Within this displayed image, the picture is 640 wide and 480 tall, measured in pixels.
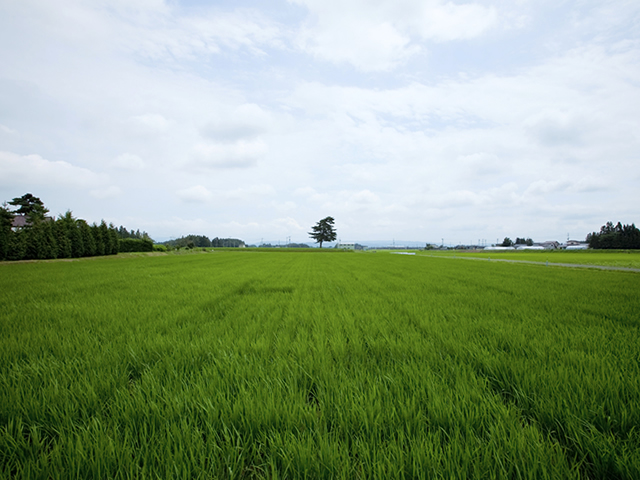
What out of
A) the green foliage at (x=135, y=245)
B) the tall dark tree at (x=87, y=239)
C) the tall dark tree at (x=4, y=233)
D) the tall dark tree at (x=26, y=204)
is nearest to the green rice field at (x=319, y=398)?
the tall dark tree at (x=4, y=233)

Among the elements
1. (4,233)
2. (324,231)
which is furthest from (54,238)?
(324,231)

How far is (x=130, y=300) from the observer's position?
5.99 metres

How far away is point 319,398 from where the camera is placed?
1.98 meters

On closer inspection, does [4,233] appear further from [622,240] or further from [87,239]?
[622,240]

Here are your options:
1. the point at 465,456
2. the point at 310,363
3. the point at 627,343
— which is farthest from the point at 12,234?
the point at 627,343

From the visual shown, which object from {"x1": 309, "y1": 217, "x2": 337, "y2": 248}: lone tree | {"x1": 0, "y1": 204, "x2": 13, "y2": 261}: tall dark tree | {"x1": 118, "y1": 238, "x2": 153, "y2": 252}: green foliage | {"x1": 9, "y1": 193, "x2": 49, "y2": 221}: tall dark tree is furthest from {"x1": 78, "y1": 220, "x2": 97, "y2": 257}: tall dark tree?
{"x1": 309, "y1": 217, "x2": 337, "y2": 248}: lone tree

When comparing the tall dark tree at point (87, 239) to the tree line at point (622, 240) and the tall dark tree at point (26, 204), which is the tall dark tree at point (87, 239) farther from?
the tree line at point (622, 240)

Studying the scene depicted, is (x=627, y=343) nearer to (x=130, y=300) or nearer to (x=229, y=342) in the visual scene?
(x=229, y=342)

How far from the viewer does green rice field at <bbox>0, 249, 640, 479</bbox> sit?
1.33m

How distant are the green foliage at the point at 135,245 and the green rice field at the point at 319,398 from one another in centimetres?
4171

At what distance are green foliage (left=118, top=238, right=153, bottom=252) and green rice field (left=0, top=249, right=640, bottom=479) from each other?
1642 inches

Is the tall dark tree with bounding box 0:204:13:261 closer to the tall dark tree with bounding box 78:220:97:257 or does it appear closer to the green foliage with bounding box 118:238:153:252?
the tall dark tree with bounding box 78:220:97:257

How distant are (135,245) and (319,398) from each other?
47660mm

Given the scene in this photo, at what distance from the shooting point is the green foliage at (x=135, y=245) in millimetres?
39188
